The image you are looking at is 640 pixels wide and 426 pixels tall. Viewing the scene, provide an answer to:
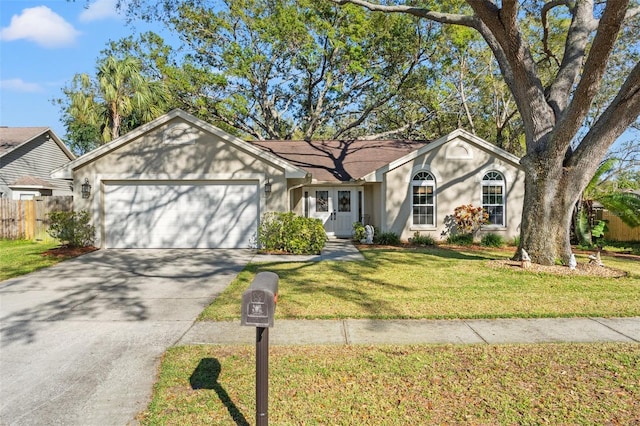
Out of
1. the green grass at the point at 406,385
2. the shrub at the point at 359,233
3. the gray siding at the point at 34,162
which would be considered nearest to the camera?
the green grass at the point at 406,385

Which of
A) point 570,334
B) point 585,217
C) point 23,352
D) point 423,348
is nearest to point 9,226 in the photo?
point 23,352

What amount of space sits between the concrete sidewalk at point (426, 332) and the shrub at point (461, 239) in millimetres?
9218

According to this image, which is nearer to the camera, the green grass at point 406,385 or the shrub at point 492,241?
the green grass at point 406,385

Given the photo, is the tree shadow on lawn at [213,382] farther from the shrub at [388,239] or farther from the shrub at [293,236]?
the shrub at [388,239]

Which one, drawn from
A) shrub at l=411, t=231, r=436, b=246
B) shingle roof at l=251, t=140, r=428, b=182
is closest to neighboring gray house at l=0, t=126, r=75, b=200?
shingle roof at l=251, t=140, r=428, b=182

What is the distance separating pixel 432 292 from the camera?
24.6 feet

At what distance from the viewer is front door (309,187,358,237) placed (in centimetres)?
1731

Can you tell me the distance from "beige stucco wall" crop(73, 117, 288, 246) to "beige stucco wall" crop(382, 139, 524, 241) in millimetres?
4469

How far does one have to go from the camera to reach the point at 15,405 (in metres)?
3.56

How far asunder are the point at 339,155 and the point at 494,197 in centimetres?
699

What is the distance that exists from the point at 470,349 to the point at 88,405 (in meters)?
3.96

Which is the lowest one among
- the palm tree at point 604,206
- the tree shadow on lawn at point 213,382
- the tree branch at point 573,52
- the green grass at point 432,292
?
the tree shadow on lawn at point 213,382

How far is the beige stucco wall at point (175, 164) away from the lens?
1350 cm

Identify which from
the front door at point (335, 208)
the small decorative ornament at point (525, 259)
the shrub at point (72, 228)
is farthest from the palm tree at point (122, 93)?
the small decorative ornament at point (525, 259)
